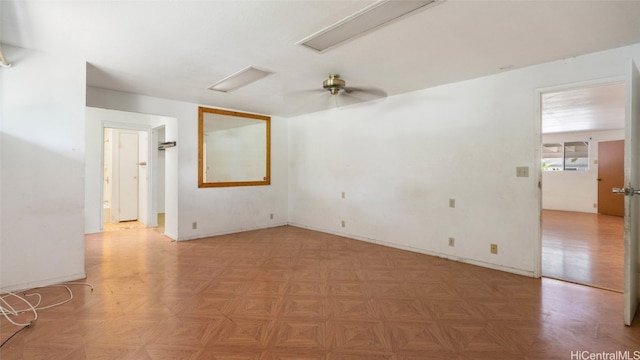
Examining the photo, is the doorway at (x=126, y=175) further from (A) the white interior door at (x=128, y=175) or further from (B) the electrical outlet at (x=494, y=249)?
(B) the electrical outlet at (x=494, y=249)

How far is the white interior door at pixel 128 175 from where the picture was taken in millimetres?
6320

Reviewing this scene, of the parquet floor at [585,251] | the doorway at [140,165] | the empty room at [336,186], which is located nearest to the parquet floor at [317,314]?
the empty room at [336,186]

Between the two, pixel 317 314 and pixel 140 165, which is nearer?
pixel 317 314

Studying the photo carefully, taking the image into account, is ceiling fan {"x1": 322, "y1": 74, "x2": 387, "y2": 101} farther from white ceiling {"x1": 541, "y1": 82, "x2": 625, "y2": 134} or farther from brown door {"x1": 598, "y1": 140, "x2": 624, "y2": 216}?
brown door {"x1": 598, "y1": 140, "x2": 624, "y2": 216}

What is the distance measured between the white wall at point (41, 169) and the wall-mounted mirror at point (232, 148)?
2046 mm

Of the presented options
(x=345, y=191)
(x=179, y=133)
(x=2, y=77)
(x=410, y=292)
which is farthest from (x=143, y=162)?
(x=410, y=292)

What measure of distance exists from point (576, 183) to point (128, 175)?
37.3 feet

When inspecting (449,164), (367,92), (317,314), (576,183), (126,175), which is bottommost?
(317,314)

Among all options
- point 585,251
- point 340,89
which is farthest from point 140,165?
point 585,251

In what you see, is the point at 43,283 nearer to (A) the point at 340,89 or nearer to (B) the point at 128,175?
(A) the point at 340,89

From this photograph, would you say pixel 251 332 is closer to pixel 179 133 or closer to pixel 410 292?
pixel 410 292

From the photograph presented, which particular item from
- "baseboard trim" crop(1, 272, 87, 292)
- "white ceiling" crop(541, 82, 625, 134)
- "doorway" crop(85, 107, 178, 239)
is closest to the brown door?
"white ceiling" crop(541, 82, 625, 134)

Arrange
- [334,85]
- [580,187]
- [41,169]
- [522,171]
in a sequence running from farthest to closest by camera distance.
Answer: [580,187], [522,171], [334,85], [41,169]

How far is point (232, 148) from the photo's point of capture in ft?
17.8
